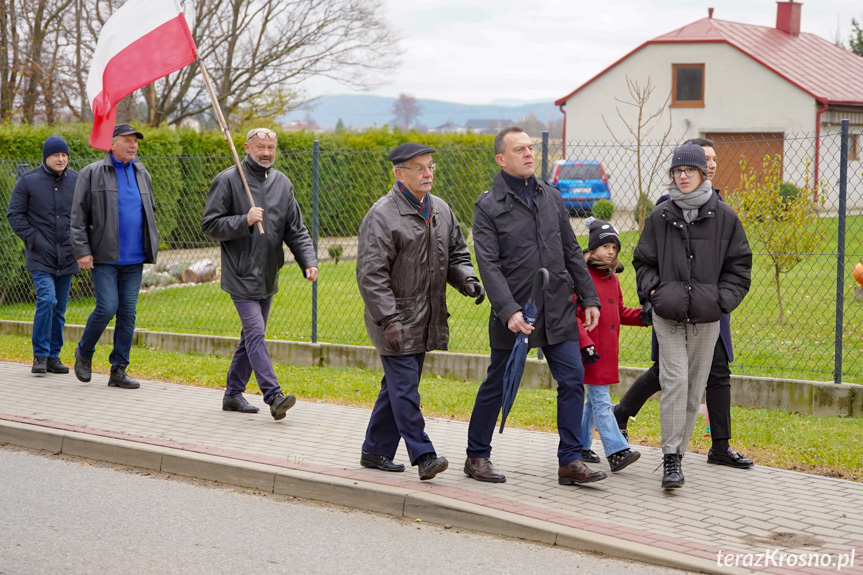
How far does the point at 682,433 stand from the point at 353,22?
27.1 m

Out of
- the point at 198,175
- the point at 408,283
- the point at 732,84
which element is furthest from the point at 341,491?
the point at 732,84

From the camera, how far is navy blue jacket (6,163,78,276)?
9.30 m

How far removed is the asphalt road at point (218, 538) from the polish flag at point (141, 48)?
3133 millimetres

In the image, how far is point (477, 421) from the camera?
5.89 m

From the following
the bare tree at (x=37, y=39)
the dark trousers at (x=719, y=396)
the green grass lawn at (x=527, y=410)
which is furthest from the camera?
the bare tree at (x=37, y=39)

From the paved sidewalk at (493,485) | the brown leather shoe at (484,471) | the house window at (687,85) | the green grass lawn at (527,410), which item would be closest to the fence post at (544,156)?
the green grass lawn at (527,410)

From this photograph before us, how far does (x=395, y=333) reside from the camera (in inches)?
221

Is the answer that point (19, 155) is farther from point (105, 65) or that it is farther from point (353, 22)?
point (353, 22)

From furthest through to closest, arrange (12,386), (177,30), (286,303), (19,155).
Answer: (19,155), (286,303), (12,386), (177,30)

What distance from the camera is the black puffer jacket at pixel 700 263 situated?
5.62 meters

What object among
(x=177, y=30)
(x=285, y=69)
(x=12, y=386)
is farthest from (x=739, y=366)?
(x=285, y=69)

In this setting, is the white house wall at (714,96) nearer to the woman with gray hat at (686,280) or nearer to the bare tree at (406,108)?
the woman with gray hat at (686,280)

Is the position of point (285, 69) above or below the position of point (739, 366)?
above

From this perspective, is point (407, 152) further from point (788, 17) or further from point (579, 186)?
point (788, 17)
